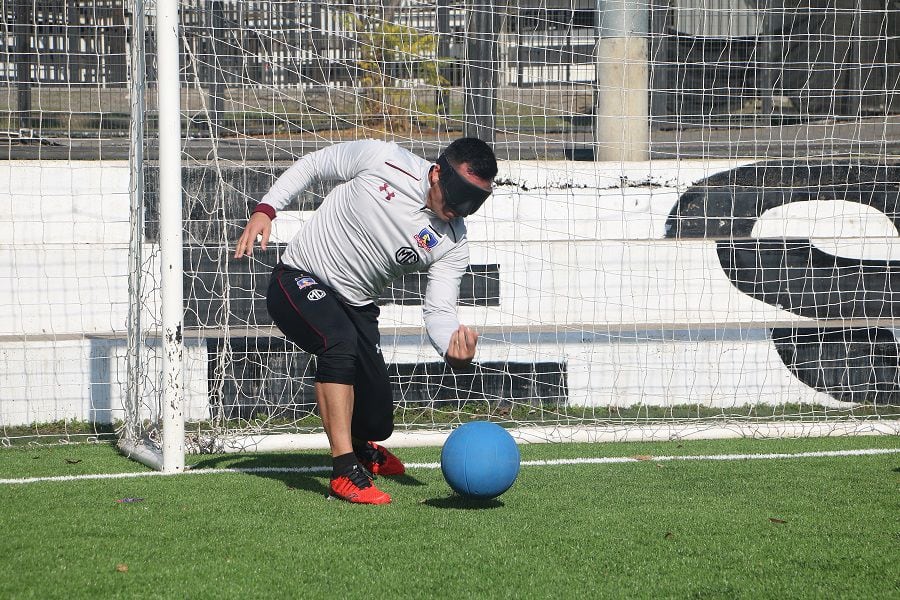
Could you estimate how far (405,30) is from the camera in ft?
30.9

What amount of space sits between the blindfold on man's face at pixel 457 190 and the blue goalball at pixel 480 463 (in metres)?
1.14

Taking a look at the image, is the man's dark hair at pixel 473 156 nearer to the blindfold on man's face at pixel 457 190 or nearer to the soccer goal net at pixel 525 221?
the blindfold on man's face at pixel 457 190

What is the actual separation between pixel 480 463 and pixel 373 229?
4.47ft

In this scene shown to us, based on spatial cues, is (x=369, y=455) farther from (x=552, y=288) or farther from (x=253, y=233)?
(x=552, y=288)

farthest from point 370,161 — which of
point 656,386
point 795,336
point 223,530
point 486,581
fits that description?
point 795,336

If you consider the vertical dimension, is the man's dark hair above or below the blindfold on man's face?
above

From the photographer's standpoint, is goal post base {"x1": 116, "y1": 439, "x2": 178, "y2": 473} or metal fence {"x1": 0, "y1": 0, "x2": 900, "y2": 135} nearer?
goal post base {"x1": 116, "y1": 439, "x2": 178, "y2": 473}

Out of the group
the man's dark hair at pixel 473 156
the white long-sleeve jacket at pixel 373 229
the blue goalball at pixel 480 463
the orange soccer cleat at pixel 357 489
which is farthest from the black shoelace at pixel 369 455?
the man's dark hair at pixel 473 156

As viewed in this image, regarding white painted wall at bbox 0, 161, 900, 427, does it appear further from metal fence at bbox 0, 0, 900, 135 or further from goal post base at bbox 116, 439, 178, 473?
goal post base at bbox 116, 439, 178, 473

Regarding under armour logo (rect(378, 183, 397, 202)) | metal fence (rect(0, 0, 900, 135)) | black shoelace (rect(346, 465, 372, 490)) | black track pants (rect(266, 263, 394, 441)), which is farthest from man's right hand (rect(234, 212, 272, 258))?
metal fence (rect(0, 0, 900, 135))

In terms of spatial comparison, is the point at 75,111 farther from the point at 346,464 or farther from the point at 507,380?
the point at 346,464

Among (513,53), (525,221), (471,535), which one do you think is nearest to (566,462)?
(471,535)

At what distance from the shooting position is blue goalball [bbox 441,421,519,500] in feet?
15.3

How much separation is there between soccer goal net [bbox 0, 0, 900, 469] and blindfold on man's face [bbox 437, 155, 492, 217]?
253 centimetres
